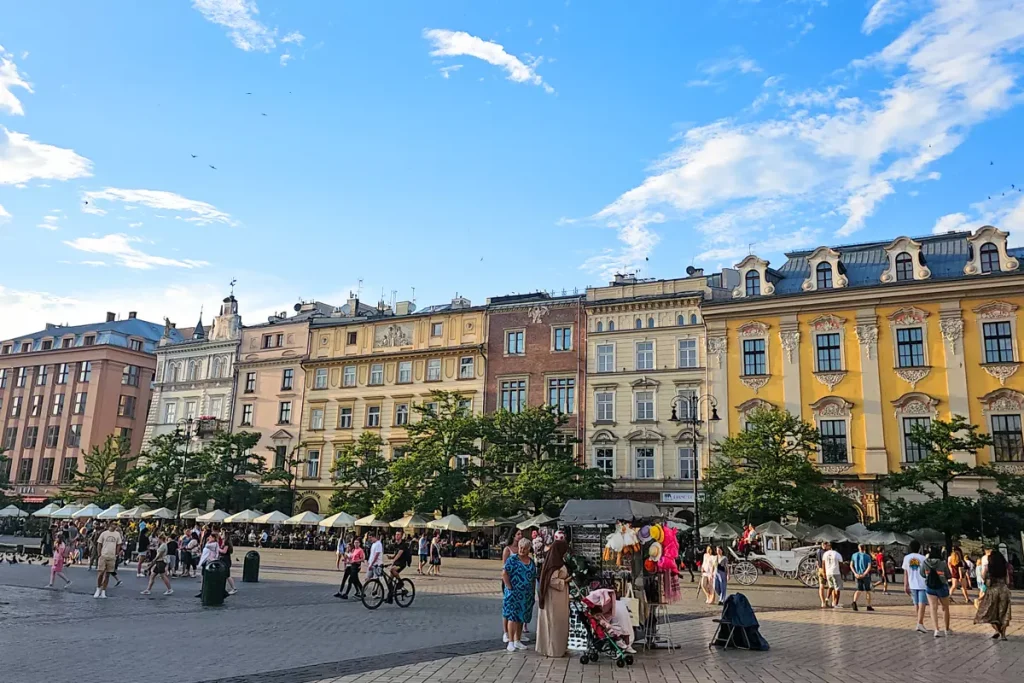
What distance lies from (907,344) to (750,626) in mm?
30687

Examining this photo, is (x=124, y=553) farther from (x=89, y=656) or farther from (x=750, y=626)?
(x=750, y=626)

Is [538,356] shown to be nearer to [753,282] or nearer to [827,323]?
[753,282]

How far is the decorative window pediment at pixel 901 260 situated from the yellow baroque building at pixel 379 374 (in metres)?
22.9

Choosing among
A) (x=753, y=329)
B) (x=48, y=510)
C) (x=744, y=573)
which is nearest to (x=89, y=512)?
(x=48, y=510)

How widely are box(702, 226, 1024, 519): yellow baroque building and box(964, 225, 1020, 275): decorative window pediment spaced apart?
46mm

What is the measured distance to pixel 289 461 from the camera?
175ft

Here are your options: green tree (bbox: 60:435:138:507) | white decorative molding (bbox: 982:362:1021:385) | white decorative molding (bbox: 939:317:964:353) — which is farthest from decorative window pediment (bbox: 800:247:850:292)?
green tree (bbox: 60:435:138:507)

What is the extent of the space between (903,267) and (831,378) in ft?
20.8

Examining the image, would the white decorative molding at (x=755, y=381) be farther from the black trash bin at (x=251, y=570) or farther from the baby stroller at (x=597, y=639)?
the baby stroller at (x=597, y=639)

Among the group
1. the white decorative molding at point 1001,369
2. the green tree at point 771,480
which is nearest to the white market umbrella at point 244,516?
the green tree at point 771,480

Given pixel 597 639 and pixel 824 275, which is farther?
pixel 824 275

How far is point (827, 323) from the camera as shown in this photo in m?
41.3

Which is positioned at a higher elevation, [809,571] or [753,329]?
[753,329]

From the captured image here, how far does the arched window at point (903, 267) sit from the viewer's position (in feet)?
131
